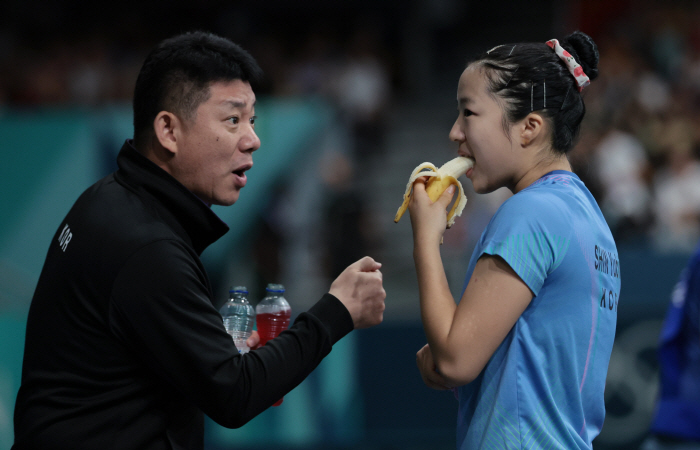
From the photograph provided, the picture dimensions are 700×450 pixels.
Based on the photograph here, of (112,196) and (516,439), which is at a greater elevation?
(112,196)

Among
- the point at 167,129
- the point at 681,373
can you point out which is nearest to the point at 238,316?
the point at 167,129

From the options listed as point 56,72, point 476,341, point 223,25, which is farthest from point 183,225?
point 223,25

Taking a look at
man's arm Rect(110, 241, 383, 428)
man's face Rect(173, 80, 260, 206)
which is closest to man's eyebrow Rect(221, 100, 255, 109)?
man's face Rect(173, 80, 260, 206)

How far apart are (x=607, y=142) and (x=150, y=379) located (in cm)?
703

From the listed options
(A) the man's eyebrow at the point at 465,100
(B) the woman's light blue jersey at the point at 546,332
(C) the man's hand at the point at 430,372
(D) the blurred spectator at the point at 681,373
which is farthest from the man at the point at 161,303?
(D) the blurred spectator at the point at 681,373

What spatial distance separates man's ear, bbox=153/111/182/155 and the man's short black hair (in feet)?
0.06

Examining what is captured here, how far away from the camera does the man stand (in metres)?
1.98

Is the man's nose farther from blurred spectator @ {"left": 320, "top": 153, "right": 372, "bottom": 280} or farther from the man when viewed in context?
blurred spectator @ {"left": 320, "top": 153, "right": 372, "bottom": 280}

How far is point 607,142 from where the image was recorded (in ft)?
26.6

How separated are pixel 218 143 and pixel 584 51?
1.16m

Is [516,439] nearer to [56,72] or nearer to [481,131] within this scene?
[481,131]

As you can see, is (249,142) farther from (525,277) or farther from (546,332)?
(546,332)

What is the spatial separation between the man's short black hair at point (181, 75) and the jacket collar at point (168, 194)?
12cm

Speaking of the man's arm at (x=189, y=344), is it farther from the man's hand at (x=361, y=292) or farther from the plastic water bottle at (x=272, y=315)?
the plastic water bottle at (x=272, y=315)
